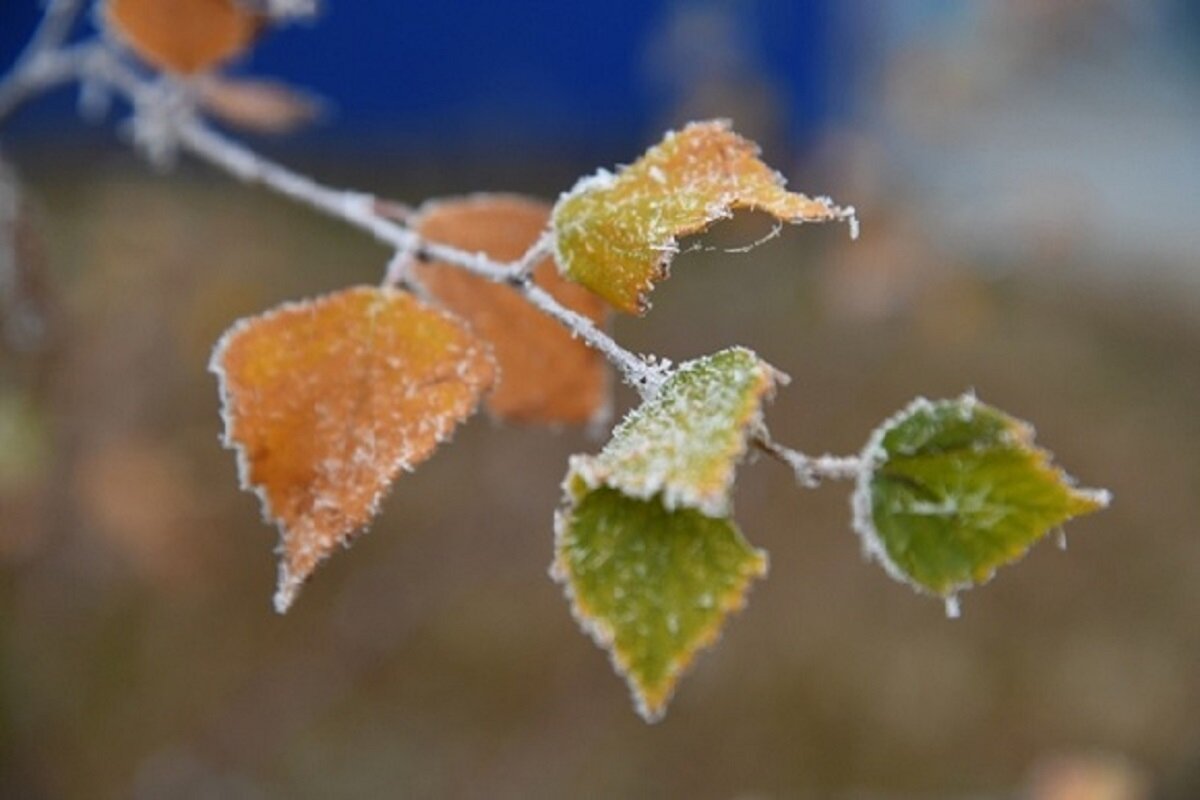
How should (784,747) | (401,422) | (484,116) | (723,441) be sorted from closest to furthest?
(723,441) < (401,422) < (784,747) < (484,116)

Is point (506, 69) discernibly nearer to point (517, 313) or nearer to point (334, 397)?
point (517, 313)

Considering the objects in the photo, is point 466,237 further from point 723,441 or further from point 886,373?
point 886,373

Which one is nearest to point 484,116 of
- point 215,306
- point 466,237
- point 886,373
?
point 886,373

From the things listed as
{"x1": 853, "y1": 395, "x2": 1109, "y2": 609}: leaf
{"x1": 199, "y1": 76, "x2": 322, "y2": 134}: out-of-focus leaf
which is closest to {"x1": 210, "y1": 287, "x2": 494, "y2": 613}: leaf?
{"x1": 853, "y1": 395, "x2": 1109, "y2": 609}: leaf

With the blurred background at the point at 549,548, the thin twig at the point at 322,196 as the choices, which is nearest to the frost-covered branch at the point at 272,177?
the thin twig at the point at 322,196

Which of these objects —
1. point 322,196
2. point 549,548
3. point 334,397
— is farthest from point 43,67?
point 549,548

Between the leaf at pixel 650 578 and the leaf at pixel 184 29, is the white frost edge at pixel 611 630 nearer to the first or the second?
the leaf at pixel 650 578

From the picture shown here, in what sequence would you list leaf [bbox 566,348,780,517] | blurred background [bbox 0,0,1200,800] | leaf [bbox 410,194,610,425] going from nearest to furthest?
leaf [bbox 566,348,780,517]
leaf [bbox 410,194,610,425]
blurred background [bbox 0,0,1200,800]

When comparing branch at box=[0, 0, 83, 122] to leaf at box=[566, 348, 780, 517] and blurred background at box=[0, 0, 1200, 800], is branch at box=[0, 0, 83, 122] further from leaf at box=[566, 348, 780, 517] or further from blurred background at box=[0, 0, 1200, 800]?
blurred background at box=[0, 0, 1200, 800]
